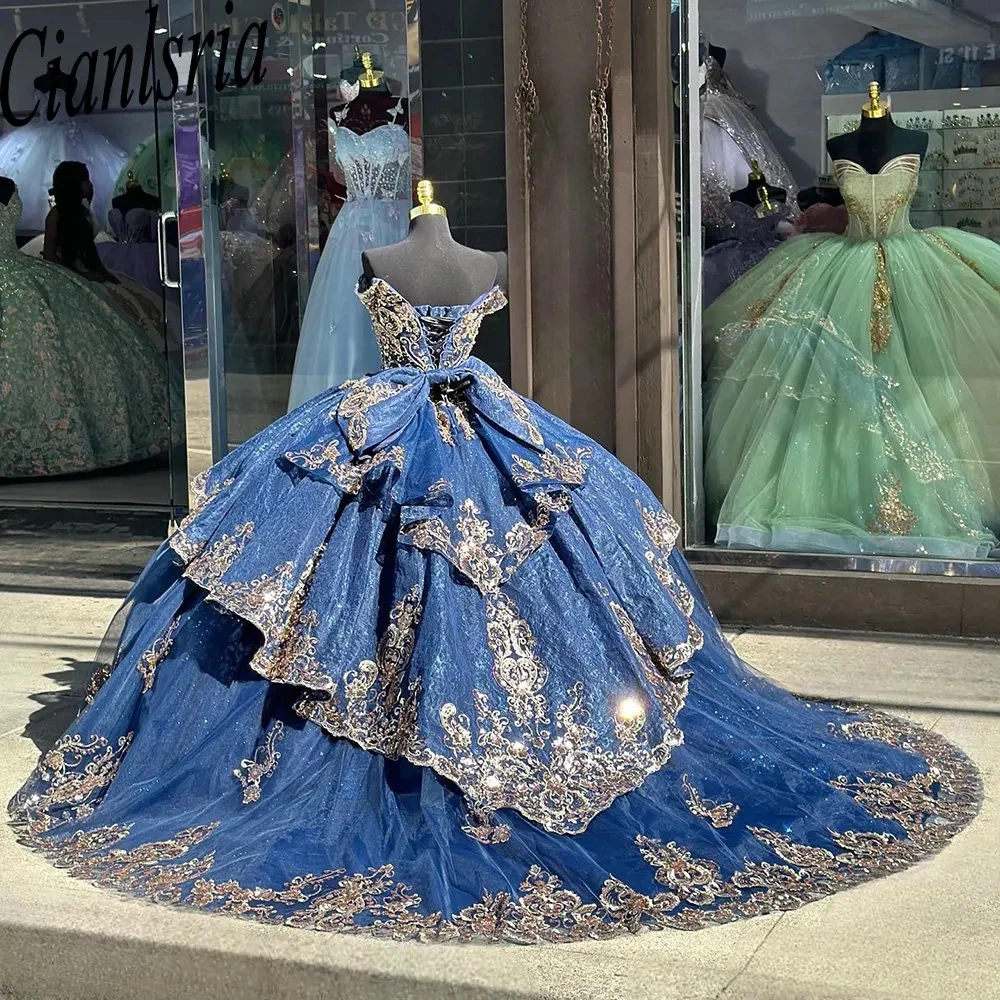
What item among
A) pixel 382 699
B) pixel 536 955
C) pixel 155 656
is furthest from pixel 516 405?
pixel 536 955

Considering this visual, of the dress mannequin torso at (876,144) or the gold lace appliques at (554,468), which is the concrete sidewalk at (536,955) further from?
the dress mannequin torso at (876,144)

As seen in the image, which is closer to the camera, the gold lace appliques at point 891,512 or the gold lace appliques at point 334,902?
the gold lace appliques at point 334,902

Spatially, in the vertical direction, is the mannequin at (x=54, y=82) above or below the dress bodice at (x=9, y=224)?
above

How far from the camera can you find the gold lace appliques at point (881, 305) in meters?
5.46

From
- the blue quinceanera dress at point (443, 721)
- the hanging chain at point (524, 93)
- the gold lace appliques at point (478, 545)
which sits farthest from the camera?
the hanging chain at point (524, 93)

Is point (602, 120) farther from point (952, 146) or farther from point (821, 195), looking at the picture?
point (952, 146)

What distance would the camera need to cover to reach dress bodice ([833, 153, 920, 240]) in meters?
5.35

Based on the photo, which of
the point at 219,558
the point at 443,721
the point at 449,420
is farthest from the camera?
the point at 449,420

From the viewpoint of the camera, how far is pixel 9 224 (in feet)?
29.6

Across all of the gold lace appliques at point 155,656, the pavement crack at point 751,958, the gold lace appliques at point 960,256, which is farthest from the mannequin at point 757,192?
the pavement crack at point 751,958

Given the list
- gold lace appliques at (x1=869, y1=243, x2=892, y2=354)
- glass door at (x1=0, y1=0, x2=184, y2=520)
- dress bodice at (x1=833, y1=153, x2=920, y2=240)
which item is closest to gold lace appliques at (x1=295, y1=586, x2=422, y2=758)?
gold lace appliques at (x1=869, y1=243, x2=892, y2=354)

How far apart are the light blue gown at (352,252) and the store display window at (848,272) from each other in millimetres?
1152

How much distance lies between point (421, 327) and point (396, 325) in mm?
65

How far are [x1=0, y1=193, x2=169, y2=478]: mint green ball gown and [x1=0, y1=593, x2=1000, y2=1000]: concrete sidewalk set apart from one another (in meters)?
5.45
